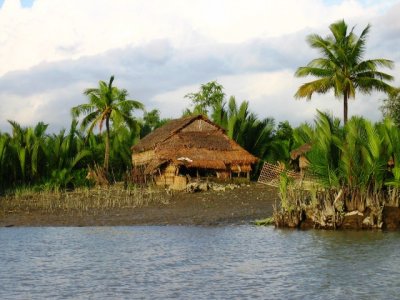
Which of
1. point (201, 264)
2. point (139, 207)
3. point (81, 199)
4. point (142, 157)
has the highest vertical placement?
point (142, 157)

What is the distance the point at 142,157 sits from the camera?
42.3 metres

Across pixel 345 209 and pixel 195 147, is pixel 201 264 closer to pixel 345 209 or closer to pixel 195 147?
pixel 345 209

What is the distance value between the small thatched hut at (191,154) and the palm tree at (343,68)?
5.19 m

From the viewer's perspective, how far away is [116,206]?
1203 inches

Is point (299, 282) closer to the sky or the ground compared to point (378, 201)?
closer to the ground

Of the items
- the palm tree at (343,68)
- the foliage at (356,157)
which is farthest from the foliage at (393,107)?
the foliage at (356,157)

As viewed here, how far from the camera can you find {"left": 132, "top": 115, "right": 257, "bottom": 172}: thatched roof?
38.1 meters

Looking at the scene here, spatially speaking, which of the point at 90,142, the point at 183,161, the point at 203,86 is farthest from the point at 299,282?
the point at 203,86

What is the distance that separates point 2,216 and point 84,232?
6.72 meters

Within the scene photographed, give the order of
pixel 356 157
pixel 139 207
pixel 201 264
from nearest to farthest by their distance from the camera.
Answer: pixel 201 264 < pixel 356 157 < pixel 139 207

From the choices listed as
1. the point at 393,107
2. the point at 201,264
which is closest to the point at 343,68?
the point at 393,107

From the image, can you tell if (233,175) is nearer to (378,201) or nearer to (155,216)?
(155,216)

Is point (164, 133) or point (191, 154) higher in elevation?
point (164, 133)

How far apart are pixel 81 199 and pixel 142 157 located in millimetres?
9355
